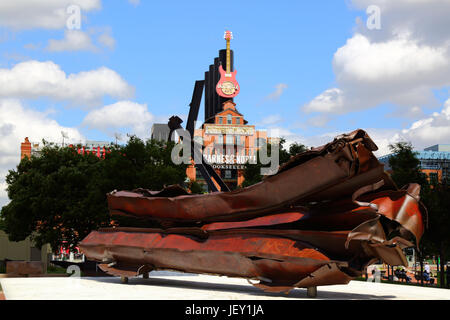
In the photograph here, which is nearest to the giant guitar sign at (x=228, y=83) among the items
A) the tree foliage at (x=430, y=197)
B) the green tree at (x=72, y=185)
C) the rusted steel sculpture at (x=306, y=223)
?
the green tree at (x=72, y=185)

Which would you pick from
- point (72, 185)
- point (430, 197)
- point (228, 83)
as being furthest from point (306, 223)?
point (228, 83)

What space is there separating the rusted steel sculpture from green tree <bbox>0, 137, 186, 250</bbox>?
16.3 meters

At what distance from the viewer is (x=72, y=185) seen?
31.3 m

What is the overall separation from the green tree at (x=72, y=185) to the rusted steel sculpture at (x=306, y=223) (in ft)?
53.5

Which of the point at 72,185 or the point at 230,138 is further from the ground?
the point at 230,138

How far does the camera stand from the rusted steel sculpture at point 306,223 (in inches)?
428

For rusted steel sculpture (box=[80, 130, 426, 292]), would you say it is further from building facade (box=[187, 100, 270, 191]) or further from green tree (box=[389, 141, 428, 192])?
building facade (box=[187, 100, 270, 191])

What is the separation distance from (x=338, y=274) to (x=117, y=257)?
677 cm

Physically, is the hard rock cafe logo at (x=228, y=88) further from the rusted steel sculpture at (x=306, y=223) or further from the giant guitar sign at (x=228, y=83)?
the rusted steel sculpture at (x=306, y=223)

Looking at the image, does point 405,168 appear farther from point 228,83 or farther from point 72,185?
point 228,83

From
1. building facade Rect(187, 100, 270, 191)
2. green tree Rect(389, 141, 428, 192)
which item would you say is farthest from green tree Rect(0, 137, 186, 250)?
building facade Rect(187, 100, 270, 191)

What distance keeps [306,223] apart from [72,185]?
22.6 meters

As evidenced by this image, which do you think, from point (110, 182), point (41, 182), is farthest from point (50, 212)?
point (110, 182)
